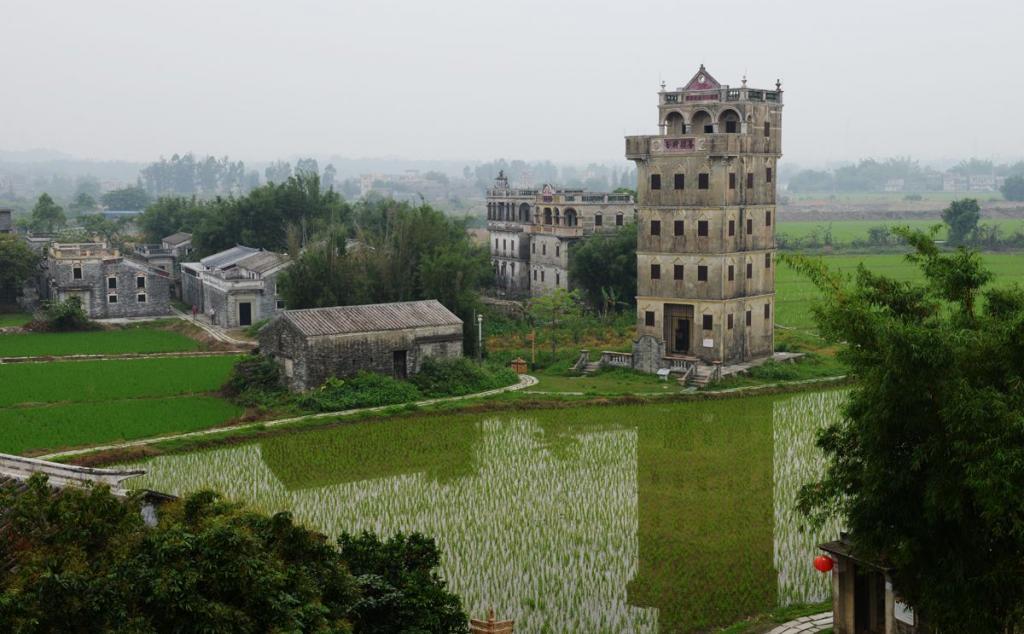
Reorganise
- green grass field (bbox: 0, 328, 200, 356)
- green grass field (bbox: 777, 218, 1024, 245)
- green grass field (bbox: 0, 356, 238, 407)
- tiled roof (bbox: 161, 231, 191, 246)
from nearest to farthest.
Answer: green grass field (bbox: 0, 356, 238, 407)
green grass field (bbox: 0, 328, 200, 356)
tiled roof (bbox: 161, 231, 191, 246)
green grass field (bbox: 777, 218, 1024, 245)

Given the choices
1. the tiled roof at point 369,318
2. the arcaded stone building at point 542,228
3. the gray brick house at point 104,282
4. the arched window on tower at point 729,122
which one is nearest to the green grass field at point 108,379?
the tiled roof at point 369,318

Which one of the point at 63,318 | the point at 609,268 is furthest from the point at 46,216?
the point at 609,268

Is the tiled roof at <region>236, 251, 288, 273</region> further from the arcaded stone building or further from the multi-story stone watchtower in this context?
the multi-story stone watchtower

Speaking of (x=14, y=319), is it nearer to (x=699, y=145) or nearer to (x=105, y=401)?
(x=105, y=401)

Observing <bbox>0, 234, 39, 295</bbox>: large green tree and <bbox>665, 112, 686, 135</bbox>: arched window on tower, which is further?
<bbox>0, 234, 39, 295</bbox>: large green tree

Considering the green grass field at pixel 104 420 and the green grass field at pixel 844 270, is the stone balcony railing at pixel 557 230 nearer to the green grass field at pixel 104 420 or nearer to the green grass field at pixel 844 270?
the green grass field at pixel 844 270

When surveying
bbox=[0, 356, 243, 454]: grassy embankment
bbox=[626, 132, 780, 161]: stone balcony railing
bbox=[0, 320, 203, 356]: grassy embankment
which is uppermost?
bbox=[626, 132, 780, 161]: stone balcony railing

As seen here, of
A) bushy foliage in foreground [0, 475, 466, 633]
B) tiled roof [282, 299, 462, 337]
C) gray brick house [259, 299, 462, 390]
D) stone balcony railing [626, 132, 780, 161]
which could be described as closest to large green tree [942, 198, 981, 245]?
stone balcony railing [626, 132, 780, 161]
